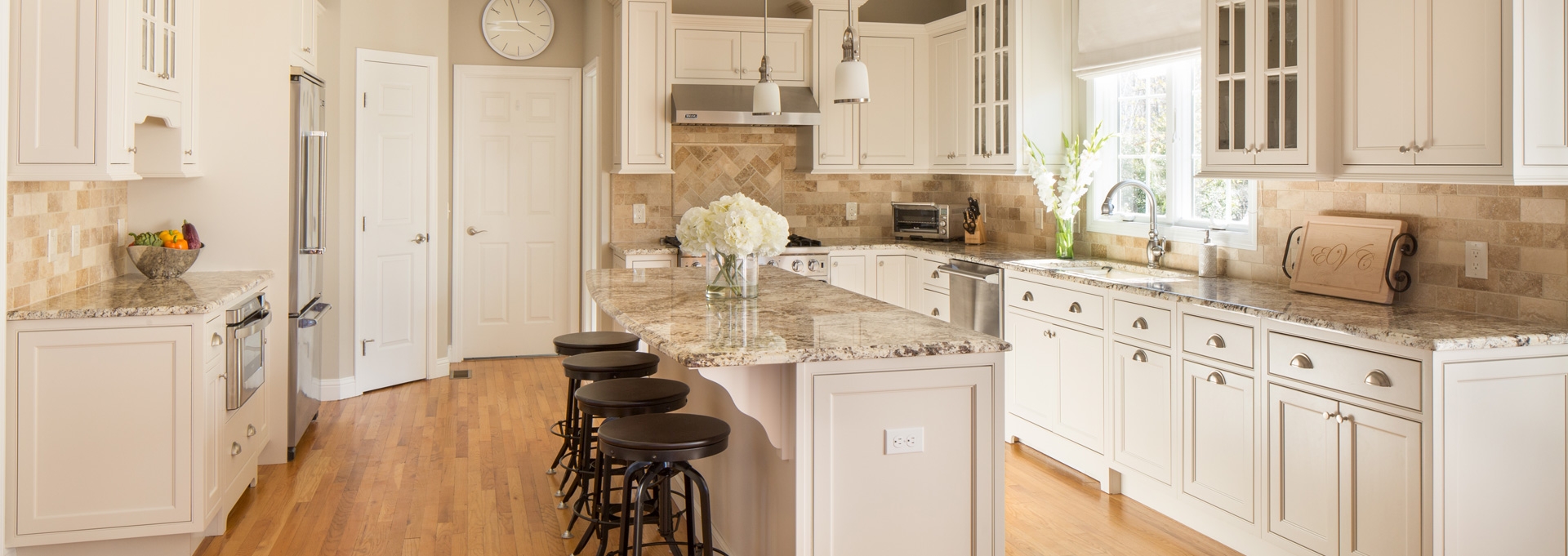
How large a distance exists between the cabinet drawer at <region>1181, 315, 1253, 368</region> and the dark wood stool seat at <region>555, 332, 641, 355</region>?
197 centimetres

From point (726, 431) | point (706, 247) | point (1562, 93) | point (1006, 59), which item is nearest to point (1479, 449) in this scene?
point (1562, 93)

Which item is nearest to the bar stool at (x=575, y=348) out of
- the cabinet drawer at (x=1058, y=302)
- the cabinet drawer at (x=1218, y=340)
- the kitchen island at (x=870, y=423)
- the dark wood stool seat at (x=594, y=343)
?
the dark wood stool seat at (x=594, y=343)

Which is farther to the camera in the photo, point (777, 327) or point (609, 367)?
point (609, 367)

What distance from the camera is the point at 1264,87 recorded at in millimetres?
3434

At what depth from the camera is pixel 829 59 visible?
622 centimetres

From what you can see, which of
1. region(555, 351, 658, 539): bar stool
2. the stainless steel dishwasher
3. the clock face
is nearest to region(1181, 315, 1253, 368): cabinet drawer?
the stainless steel dishwasher

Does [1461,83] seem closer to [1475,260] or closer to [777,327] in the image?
[1475,260]

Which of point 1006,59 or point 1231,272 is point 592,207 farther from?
point 1231,272

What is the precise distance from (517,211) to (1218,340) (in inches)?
190

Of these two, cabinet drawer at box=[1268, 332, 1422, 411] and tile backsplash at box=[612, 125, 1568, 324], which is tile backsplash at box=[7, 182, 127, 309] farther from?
cabinet drawer at box=[1268, 332, 1422, 411]

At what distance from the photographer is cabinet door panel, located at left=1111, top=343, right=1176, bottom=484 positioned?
3637mm

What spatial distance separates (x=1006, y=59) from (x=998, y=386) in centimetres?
313

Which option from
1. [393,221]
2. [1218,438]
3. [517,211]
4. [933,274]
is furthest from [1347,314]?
[517,211]

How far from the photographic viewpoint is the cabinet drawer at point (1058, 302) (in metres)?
4.04
